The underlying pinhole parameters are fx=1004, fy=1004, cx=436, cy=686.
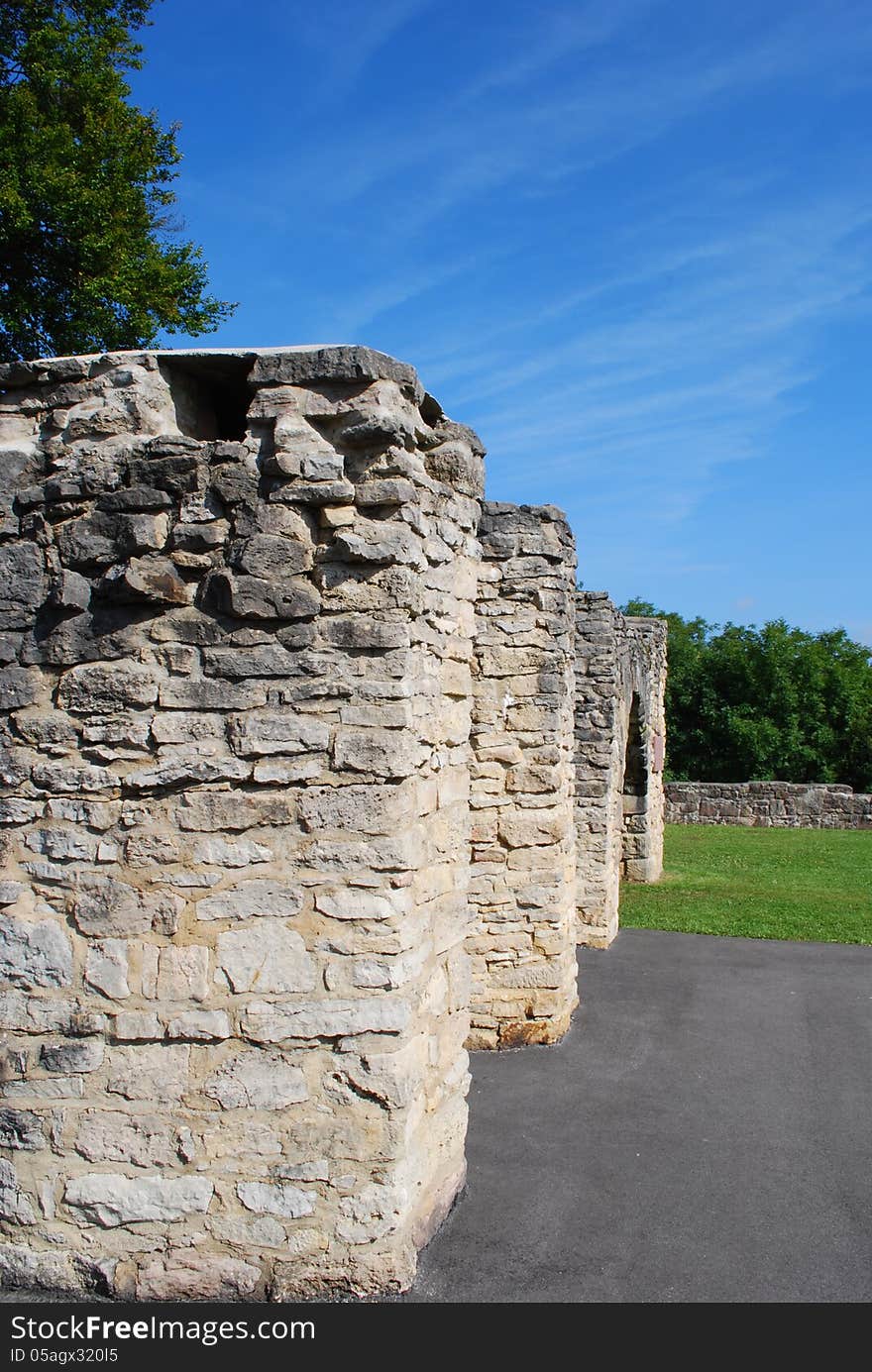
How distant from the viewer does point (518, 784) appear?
7469 millimetres

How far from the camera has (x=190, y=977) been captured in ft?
12.6

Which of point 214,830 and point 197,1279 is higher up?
point 214,830

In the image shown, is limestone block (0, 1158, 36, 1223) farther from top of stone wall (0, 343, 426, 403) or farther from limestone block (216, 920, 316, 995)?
top of stone wall (0, 343, 426, 403)

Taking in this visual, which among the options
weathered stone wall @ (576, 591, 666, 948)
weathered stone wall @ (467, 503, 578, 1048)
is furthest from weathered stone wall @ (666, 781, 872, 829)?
weathered stone wall @ (467, 503, 578, 1048)

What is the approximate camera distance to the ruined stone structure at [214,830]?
12.4 ft

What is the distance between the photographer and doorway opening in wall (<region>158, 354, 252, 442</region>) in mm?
4148

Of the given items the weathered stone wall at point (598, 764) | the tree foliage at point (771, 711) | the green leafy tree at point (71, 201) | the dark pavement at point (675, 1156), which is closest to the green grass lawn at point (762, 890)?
the weathered stone wall at point (598, 764)

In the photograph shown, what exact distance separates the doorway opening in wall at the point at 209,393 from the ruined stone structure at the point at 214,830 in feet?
0.08

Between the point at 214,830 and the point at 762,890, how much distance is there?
12.8 m

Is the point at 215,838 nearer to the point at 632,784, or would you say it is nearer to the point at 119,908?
the point at 119,908

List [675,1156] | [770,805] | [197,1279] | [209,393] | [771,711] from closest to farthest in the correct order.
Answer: [197,1279] < [209,393] < [675,1156] < [770,805] < [771,711]

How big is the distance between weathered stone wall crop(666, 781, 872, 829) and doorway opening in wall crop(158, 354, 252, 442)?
23117mm

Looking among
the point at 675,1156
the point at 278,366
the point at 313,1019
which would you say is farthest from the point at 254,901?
the point at 675,1156
